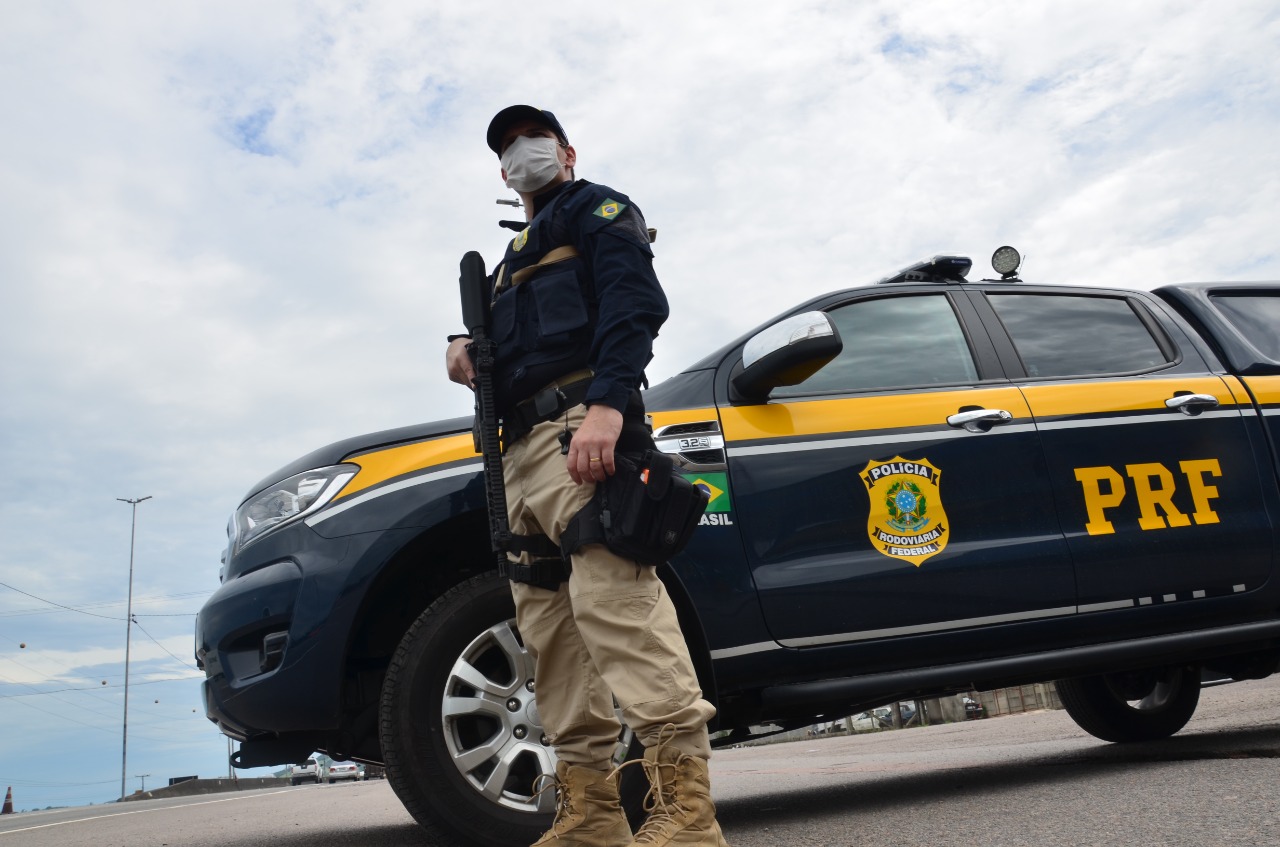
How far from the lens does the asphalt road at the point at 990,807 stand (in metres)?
2.39

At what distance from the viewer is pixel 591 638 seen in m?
2.23

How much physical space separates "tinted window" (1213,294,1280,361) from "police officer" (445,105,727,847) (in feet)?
9.26

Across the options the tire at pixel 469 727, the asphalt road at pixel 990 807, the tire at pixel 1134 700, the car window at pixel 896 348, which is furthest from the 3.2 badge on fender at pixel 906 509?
the tire at pixel 1134 700

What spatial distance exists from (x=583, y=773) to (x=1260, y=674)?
307cm

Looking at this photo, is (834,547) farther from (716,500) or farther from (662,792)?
(662,792)

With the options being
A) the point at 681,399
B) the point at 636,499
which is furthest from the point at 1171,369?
the point at 636,499

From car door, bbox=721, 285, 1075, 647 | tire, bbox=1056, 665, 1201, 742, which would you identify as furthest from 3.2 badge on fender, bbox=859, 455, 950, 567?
tire, bbox=1056, 665, 1201, 742

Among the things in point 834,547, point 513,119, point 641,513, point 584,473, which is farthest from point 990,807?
point 513,119

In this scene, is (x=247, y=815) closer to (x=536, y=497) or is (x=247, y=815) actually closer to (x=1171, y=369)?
(x=536, y=497)

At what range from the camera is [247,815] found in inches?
246

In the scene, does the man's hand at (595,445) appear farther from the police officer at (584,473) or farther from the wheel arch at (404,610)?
the wheel arch at (404,610)

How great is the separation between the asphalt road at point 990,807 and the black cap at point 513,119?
1.80 m

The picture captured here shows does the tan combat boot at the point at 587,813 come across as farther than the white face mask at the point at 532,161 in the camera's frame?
No

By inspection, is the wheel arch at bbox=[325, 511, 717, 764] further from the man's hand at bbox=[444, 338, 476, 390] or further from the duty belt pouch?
the duty belt pouch
